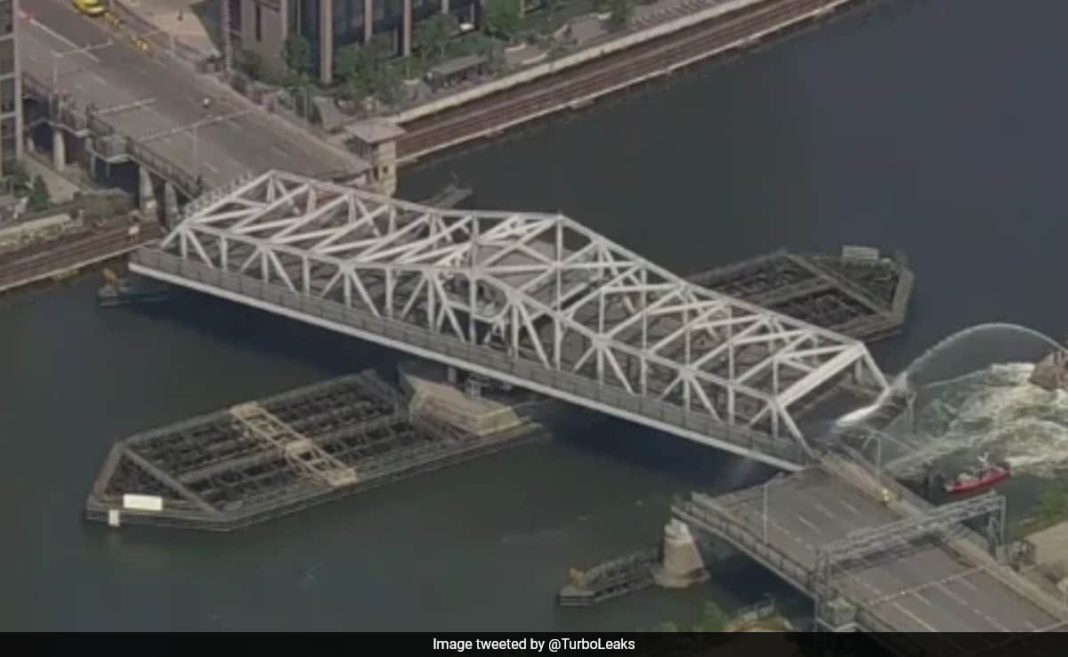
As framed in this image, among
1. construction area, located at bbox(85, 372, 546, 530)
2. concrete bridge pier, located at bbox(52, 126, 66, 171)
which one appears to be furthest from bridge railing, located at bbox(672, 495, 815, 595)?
concrete bridge pier, located at bbox(52, 126, 66, 171)

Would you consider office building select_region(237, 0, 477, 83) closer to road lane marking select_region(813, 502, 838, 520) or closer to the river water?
the river water

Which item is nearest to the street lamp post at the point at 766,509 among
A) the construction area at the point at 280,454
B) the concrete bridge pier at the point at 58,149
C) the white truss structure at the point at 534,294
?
the white truss structure at the point at 534,294

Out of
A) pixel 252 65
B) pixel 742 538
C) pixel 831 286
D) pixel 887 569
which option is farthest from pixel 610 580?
pixel 252 65

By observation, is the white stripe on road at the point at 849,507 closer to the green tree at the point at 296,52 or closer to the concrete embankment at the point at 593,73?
the concrete embankment at the point at 593,73

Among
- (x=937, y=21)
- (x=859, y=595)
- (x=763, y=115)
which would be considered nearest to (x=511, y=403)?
(x=859, y=595)

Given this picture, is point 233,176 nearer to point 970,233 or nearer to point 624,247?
→ point 624,247

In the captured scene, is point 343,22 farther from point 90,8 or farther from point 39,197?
point 39,197
